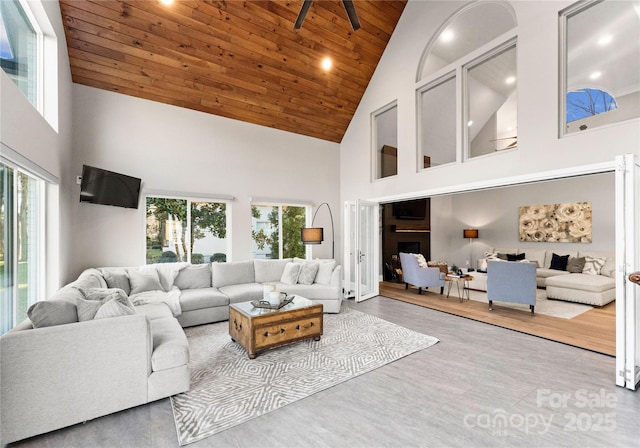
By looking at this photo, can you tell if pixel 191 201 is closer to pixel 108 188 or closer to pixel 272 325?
pixel 108 188

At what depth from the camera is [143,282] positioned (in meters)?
4.30

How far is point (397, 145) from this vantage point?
18.6 feet

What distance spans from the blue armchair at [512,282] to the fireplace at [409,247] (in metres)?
3.23

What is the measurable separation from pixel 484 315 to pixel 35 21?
6907mm

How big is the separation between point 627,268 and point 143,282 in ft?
18.4

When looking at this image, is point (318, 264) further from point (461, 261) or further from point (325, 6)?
point (461, 261)

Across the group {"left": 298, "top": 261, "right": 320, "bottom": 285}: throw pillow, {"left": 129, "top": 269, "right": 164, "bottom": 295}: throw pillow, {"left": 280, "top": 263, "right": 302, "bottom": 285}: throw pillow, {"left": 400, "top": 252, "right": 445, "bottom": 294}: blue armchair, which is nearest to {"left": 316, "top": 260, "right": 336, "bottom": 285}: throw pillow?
{"left": 298, "top": 261, "right": 320, "bottom": 285}: throw pillow

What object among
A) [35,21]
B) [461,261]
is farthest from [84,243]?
[461,261]

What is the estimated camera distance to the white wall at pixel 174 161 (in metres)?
4.58

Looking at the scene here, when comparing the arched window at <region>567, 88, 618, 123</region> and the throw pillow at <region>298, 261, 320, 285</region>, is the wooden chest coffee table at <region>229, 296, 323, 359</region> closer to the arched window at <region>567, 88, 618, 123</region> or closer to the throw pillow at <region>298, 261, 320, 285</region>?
the throw pillow at <region>298, 261, 320, 285</region>

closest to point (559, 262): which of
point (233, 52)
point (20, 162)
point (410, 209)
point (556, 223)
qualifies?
point (556, 223)

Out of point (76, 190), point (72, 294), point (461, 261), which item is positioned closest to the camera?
point (72, 294)

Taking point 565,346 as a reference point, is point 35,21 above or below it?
above

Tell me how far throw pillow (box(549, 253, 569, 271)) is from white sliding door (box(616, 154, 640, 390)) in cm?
494
